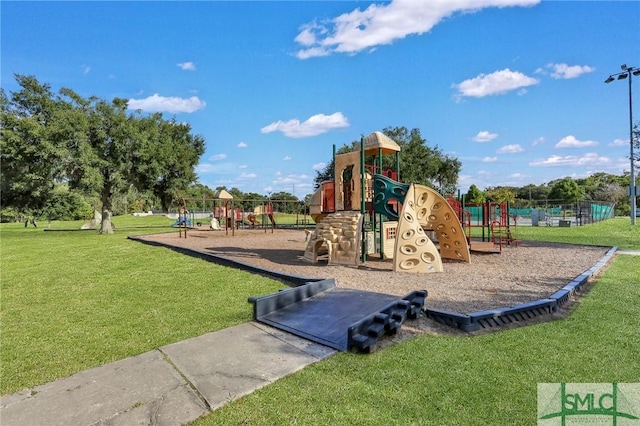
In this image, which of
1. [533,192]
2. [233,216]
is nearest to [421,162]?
[233,216]

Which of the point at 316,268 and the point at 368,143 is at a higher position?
the point at 368,143

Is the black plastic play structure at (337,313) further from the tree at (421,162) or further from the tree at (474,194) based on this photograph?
the tree at (474,194)

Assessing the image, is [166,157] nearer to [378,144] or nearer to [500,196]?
[378,144]

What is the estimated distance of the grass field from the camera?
2.68 m

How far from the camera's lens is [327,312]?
5.17 metres

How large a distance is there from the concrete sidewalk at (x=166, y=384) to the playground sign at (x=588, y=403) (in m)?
1.94

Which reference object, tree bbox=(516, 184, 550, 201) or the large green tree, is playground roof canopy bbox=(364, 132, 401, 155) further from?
tree bbox=(516, 184, 550, 201)

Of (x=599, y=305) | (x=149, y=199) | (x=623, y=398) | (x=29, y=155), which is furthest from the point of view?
(x=149, y=199)

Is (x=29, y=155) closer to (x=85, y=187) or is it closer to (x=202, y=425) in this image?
(x=85, y=187)

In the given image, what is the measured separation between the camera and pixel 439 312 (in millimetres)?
4805

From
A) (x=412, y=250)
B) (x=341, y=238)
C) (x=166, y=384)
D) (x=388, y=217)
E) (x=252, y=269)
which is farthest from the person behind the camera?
(x=388, y=217)

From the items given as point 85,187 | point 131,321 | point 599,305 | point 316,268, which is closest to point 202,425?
point 131,321

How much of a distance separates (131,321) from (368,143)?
8319 millimetres

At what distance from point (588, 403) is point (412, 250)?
578 cm
